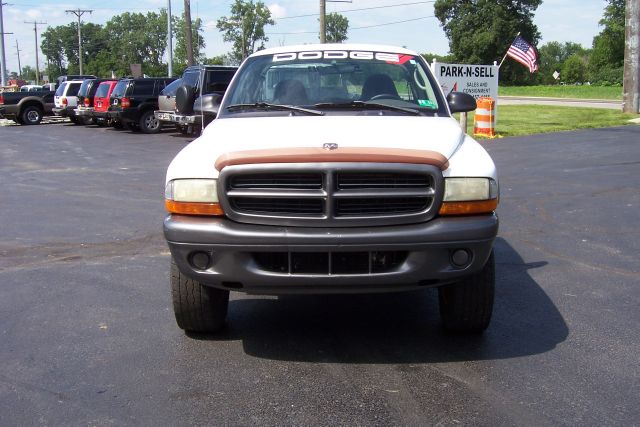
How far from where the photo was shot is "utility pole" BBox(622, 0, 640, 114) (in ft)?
81.8

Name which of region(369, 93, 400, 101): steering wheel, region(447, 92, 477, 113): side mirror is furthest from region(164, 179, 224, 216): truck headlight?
region(447, 92, 477, 113): side mirror

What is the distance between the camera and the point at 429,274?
3.86 meters

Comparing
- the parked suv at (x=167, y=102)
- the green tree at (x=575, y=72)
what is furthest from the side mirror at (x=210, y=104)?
the green tree at (x=575, y=72)

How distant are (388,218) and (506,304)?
178 centimetres

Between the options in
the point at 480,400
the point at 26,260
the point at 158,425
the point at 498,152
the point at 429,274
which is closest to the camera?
the point at 158,425

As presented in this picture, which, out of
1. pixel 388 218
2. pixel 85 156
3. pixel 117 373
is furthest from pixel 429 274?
pixel 85 156

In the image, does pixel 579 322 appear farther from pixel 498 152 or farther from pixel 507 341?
pixel 498 152

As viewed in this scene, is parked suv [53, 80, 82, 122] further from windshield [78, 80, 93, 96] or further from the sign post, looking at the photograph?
the sign post

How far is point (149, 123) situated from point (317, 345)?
69.5 ft

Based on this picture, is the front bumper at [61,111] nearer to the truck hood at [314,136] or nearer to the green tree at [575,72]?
the truck hood at [314,136]

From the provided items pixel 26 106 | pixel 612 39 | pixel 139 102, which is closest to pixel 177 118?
pixel 139 102

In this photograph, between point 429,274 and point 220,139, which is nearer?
point 429,274

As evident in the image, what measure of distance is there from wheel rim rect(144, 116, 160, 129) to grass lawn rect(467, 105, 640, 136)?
10.7m

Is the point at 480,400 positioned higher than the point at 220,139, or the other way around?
the point at 220,139
